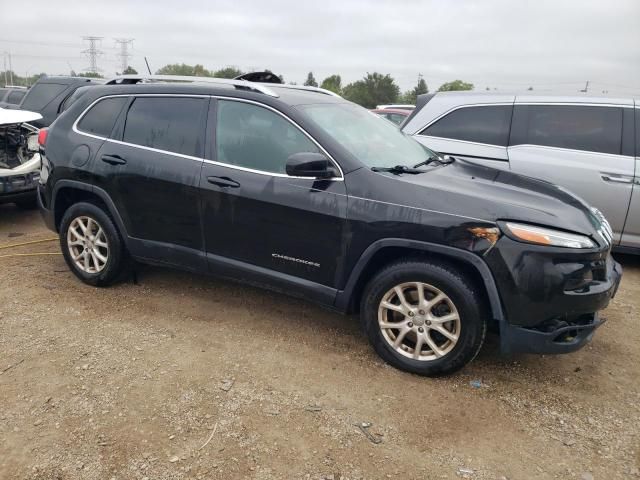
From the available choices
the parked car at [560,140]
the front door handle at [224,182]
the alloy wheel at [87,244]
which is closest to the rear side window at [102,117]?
the alloy wheel at [87,244]

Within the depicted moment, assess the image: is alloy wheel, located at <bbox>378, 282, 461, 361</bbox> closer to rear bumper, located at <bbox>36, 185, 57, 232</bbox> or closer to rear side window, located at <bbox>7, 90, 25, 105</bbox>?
rear bumper, located at <bbox>36, 185, 57, 232</bbox>

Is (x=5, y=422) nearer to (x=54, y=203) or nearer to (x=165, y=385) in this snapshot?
(x=165, y=385)

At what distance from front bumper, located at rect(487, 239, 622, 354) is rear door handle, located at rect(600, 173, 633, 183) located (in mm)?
2360

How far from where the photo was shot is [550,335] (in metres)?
2.95

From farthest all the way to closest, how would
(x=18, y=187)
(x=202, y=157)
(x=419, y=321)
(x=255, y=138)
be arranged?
(x=18, y=187), (x=202, y=157), (x=255, y=138), (x=419, y=321)

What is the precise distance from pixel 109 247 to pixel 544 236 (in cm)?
331

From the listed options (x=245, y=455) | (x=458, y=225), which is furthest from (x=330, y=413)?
(x=458, y=225)

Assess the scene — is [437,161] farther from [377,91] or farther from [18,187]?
[377,91]

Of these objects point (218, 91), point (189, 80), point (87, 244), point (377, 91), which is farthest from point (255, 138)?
point (377, 91)

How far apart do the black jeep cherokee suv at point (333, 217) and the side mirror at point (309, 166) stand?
1 centimetres

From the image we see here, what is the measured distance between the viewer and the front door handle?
3.58m

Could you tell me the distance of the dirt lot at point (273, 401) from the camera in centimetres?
253

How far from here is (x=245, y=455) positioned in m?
2.55

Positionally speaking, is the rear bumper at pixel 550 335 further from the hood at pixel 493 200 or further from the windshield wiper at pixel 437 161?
the windshield wiper at pixel 437 161
